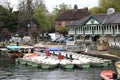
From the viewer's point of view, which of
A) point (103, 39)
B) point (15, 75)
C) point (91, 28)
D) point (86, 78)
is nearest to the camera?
point (86, 78)

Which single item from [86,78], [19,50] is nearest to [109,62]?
[86,78]

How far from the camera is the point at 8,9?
135625 millimetres

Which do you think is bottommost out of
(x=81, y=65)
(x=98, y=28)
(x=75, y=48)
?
(x=81, y=65)

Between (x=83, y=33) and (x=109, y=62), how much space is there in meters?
35.0

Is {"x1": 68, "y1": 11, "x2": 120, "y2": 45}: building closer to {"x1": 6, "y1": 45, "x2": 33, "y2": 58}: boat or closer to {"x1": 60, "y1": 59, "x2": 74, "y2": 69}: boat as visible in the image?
{"x1": 6, "y1": 45, "x2": 33, "y2": 58}: boat

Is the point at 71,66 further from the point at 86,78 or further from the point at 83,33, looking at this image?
the point at 83,33

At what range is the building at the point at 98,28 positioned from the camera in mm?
87562

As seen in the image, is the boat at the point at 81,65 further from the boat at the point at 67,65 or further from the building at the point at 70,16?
the building at the point at 70,16

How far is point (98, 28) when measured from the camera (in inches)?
3691

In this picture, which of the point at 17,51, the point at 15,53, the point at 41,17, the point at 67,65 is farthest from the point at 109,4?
the point at 67,65

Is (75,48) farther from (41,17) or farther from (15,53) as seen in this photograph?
(41,17)

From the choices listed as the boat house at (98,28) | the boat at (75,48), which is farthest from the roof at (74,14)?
the boat at (75,48)

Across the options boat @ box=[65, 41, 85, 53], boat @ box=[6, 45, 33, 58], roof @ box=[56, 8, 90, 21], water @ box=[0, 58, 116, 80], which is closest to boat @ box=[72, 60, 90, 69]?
water @ box=[0, 58, 116, 80]

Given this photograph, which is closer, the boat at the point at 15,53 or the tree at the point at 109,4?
the boat at the point at 15,53
